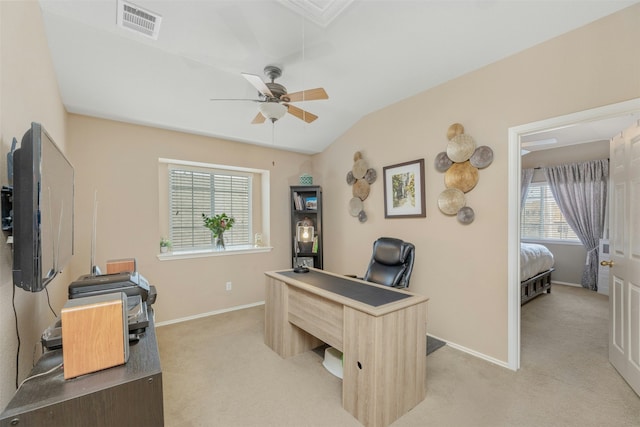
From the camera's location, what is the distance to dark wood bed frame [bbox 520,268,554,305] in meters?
3.90

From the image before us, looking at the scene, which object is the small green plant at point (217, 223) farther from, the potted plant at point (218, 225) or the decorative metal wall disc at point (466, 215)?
the decorative metal wall disc at point (466, 215)

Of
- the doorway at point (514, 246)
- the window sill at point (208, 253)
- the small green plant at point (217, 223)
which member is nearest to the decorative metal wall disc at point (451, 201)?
the doorway at point (514, 246)

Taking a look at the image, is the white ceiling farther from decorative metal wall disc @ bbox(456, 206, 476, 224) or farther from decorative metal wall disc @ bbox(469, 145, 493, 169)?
decorative metal wall disc @ bbox(456, 206, 476, 224)

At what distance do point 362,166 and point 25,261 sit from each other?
323 centimetres

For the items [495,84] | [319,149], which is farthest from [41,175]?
[319,149]

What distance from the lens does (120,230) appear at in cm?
313

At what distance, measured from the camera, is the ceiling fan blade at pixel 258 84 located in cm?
184

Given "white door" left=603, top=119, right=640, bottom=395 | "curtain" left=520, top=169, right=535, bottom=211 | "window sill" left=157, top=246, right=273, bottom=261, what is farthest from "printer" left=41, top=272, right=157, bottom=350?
"curtain" left=520, top=169, right=535, bottom=211

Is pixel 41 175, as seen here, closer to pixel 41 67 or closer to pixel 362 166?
pixel 41 67

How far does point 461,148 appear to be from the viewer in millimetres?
2641

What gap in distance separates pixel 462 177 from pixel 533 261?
2428 millimetres

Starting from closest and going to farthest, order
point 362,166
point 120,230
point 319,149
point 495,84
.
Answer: point 495,84 → point 120,230 → point 362,166 → point 319,149

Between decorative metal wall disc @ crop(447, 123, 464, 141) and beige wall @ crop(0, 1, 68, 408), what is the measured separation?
9.88 feet

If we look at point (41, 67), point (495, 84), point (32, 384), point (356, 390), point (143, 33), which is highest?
point (143, 33)
